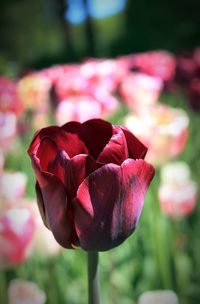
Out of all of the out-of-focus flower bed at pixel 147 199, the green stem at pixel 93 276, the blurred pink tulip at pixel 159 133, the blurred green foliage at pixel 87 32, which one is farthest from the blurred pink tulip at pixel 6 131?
the blurred green foliage at pixel 87 32

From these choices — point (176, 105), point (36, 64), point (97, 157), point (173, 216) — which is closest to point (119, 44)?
point (36, 64)

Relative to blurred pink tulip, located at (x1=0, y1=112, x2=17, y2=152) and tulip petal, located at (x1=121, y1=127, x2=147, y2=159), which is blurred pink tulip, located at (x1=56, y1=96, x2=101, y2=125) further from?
tulip petal, located at (x1=121, y1=127, x2=147, y2=159)

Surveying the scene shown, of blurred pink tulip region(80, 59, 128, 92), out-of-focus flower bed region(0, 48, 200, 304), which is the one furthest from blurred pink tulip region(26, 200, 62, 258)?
blurred pink tulip region(80, 59, 128, 92)

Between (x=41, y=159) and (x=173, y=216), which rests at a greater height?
(x=41, y=159)

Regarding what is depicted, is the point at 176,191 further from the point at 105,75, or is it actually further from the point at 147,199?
the point at 105,75

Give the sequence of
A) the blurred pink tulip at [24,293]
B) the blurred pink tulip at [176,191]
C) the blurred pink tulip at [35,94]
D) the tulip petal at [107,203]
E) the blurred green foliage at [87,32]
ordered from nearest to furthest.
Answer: the tulip petal at [107,203] → the blurred pink tulip at [24,293] → the blurred pink tulip at [176,191] → the blurred pink tulip at [35,94] → the blurred green foliage at [87,32]

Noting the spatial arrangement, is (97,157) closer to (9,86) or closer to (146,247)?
(146,247)

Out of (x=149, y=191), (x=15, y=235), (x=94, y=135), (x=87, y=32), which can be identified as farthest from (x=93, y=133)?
(x=87, y=32)

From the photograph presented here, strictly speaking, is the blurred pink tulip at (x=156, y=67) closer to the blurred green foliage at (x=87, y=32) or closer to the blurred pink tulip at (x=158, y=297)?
the blurred pink tulip at (x=158, y=297)

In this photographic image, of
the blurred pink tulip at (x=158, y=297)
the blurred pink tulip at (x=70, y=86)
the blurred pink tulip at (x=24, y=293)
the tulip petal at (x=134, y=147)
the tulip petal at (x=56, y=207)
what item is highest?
the tulip petal at (x=134, y=147)
